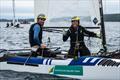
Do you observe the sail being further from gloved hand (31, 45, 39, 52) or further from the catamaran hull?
the catamaran hull

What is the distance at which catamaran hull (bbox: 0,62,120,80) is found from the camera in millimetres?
12516

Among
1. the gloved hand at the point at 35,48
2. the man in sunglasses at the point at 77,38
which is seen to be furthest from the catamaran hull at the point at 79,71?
the man in sunglasses at the point at 77,38

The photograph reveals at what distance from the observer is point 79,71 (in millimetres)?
12883

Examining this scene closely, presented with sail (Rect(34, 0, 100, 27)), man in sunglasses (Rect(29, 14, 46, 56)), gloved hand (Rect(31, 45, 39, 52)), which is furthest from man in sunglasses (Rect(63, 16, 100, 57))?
sail (Rect(34, 0, 100, 27))

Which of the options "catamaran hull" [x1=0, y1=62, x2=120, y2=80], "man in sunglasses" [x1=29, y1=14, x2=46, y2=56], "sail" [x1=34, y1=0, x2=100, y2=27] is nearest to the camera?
"catamaran hull" [x1=0, y1=62, x2=120, y2=80]

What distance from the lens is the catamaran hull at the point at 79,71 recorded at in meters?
12.5

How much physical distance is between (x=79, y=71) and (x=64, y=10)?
373 cm

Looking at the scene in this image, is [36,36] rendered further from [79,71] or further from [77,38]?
[79,71]

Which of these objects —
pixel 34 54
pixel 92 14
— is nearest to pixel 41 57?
pixel 34 54

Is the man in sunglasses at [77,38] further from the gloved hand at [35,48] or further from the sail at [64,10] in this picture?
the sail at [64,10]

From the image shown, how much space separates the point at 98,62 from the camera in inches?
497

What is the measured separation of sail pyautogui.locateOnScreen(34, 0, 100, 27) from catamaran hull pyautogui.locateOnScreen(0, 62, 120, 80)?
271cm

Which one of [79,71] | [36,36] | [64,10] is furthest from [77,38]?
[64,10]

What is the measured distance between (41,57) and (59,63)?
0.74 m
